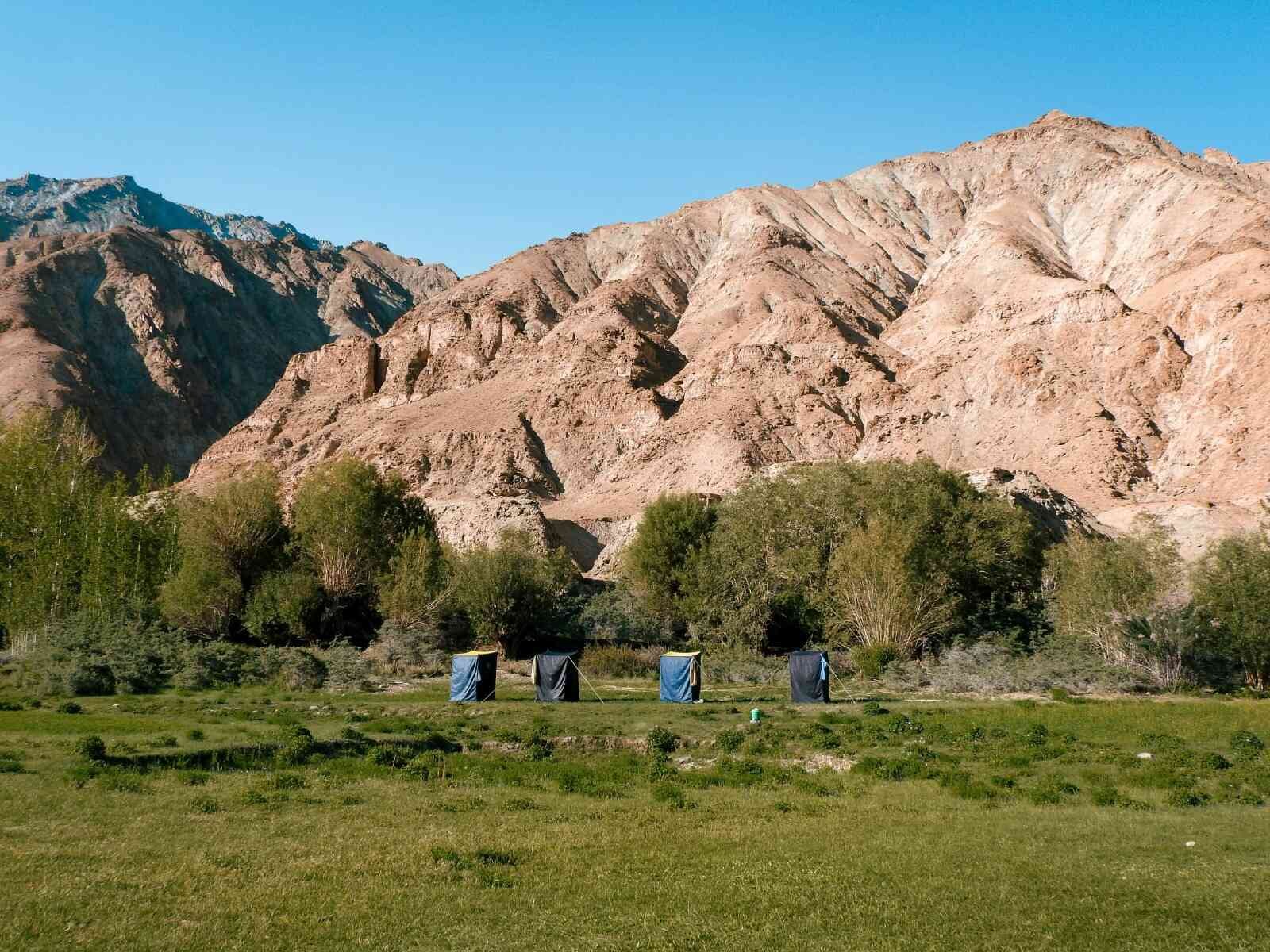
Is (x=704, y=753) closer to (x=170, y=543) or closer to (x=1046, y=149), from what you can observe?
(x=170, y=543)

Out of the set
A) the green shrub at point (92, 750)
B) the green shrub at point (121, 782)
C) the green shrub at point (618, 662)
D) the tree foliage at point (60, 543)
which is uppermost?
the tree foliage at point (60, 543)

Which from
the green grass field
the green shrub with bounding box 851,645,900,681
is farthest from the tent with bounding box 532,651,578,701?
the green shrub with bounding box 851,645,900,681

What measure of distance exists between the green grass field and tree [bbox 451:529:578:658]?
20762mm

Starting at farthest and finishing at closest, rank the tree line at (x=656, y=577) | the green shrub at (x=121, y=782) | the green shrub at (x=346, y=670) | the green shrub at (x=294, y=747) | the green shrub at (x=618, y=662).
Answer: the green shrub at (x=618, y=662) → the tree line at (x=656, y=577) → the green shrub at (x=346, y=670) → the green shrub at (x=294, y=747) → the green shrub at (x=121, y=782)

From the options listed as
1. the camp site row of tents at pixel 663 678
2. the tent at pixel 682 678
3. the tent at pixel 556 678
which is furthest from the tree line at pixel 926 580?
the tent at pixel 556 678

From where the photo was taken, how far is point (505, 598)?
138 ft

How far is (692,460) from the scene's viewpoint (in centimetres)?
8162

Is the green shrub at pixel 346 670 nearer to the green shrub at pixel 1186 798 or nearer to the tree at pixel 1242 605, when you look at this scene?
the green shrub at pixel 1186 798

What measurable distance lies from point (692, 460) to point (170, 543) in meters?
46.5

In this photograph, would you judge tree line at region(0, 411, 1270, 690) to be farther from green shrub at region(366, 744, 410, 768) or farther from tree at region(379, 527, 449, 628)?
green shrub at region(366, 744, 410, 768)

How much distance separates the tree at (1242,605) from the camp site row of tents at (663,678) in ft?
49.4

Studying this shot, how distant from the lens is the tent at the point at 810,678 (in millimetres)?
26641

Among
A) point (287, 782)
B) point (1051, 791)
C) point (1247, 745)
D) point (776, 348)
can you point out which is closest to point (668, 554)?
point (1247, 745)

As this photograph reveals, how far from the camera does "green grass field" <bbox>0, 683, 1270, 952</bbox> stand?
27.5 ft
